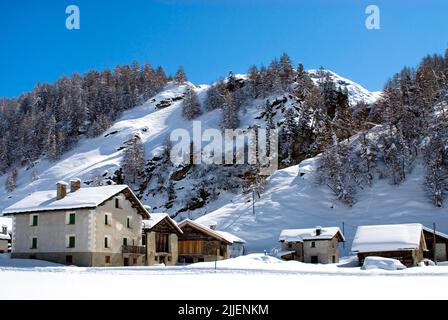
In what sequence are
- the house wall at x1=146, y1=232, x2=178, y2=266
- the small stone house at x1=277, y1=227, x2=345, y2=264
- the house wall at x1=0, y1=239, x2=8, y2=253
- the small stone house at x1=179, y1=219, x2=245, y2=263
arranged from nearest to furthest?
the house wall at x1=146, y1=232, x2=178, y2=266, the small stone house at x1=277, y1=227, x2=345, y2=264, the small stone house at x1=179, y1=219, x2=245, y2=263, the house wall at x1=0, y1=239, x2=8, y2=253

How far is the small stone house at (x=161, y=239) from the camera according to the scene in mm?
57562

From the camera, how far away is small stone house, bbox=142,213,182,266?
5756 centimetres

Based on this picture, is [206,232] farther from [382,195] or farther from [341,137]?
[341,137]

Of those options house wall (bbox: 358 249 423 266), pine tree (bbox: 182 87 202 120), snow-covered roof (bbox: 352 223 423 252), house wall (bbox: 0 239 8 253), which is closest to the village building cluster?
snow-covered roof (bbox: 352 223 423 252)

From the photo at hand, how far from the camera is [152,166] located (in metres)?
127

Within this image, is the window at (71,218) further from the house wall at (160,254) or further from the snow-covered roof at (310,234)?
the snow-covered roof at (310,234)

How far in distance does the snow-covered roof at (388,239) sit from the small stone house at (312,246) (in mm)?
6493

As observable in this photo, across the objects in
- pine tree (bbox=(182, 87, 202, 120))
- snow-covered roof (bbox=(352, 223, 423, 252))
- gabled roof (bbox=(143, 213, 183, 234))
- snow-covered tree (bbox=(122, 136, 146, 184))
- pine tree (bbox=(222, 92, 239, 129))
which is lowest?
snow-covered roof (bbox=(352, 223, 423, 252))

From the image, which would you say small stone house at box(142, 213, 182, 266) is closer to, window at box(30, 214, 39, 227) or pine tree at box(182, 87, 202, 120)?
window at box(30, 214, 39, 227)

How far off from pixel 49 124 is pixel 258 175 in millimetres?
94925

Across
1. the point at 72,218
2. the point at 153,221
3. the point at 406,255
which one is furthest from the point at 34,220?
the point at 406,255

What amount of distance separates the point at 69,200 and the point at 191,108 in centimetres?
11112

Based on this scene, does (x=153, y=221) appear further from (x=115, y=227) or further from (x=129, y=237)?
(x=115, y=227)

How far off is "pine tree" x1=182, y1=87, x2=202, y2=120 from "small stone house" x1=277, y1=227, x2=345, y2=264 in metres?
95.6
